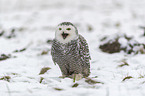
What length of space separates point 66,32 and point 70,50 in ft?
0.93

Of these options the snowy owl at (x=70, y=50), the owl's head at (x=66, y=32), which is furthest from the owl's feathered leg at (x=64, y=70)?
the owl's head at (x=66, y=32)

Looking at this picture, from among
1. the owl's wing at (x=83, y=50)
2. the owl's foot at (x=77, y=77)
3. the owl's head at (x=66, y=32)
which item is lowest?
the owl's foot at (x=77, y=77)

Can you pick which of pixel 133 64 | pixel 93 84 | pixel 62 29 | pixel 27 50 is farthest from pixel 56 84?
pixel 27 50

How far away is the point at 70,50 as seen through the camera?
3307mm

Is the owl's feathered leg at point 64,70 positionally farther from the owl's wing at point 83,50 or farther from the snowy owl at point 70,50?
the owl's wing at point 83,50

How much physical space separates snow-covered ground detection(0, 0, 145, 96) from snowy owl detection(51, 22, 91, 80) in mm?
263

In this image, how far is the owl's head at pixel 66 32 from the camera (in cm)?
324

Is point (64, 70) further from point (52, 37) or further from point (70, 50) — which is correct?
point (52, 37)

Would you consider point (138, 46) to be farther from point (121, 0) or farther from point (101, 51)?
point (121, 0)

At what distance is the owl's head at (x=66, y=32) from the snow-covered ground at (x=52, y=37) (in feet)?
2.01

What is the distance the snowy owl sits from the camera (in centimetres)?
328

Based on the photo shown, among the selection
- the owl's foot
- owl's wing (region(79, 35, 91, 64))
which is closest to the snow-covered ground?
the owl's foot

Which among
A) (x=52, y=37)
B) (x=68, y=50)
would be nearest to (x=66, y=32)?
(x=68, y=50)

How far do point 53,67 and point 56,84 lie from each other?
1.52 m
